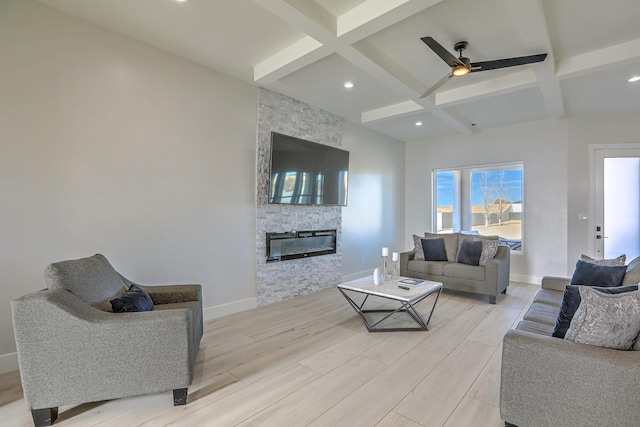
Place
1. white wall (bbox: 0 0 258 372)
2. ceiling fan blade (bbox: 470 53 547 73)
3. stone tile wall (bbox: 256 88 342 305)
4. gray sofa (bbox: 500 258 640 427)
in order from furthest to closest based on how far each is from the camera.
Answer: stone tile wall (bbox: 256 88 342 305)
ceiling fan blade (bbox: 470 53 547 73)
white wall (bbox: 0 0 258 372)
gray sofa (bbox: 500 258 640 427)

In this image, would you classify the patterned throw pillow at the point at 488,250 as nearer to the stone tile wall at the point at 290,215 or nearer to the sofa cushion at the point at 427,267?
the sofa cushion at the point at 427,267

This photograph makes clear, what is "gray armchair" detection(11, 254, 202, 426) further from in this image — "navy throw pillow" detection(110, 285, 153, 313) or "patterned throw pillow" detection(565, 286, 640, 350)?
"patterned throw pillow" detection(565, 286, 640, 350)

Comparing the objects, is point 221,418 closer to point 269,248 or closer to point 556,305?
point 269,248

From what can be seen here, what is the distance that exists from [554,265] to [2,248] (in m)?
7.33

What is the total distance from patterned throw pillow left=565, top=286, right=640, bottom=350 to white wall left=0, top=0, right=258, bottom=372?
3.39 m

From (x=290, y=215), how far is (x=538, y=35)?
11.4ft

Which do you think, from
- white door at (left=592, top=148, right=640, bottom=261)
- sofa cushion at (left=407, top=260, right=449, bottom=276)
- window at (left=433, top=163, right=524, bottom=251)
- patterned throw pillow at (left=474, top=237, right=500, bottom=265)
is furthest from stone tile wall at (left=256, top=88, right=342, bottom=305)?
white door at (left=592, top=148, right=640, bottom=261)

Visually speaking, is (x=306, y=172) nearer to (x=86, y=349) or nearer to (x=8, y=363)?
(x=86, y=349)

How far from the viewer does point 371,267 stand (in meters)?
6.07

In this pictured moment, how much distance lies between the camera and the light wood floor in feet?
6.18

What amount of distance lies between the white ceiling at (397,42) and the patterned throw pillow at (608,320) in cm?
220

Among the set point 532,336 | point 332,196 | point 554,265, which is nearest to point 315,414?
point 532,336

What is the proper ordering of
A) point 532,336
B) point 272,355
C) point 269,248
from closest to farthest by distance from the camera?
point 532,336 < point 272,355 < point 269,248

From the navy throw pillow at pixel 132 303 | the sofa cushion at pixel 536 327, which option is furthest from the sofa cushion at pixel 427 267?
the navy throw pillow at pixel 132 303
